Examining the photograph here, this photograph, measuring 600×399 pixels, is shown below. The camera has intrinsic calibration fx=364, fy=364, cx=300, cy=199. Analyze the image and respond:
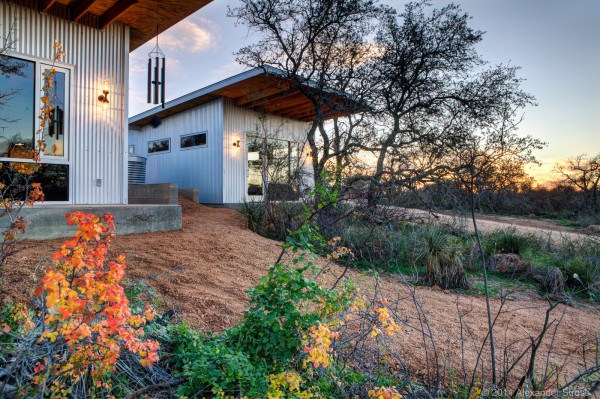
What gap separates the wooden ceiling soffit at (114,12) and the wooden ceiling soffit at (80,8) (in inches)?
14.5

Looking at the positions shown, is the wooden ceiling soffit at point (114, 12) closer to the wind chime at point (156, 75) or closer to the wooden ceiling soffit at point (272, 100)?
the wind chime at point (156, 75)

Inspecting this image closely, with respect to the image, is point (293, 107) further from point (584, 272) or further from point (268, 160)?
point (584, 272)

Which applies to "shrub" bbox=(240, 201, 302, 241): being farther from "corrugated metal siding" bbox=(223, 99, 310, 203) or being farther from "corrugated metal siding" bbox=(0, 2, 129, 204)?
"corrugated metal siding" bbox=(223, 99, 310, 203)

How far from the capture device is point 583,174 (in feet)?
57.1

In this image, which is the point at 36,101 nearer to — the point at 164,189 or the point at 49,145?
the point at 49,145

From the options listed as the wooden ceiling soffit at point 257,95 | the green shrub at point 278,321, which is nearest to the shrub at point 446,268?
the green shrub at point 278,321

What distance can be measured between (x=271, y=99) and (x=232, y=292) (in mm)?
8626

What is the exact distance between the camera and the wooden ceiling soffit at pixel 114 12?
5742mm

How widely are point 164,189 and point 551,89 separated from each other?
33.6ft

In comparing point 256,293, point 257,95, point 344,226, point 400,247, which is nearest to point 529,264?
point 400,247

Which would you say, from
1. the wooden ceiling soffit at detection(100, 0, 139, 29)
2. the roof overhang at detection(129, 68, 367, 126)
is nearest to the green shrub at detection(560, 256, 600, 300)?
the roof overhang at detection(129, 68, 367, 126)

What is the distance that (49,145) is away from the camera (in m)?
5.94

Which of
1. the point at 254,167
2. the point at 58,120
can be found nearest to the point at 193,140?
the point at 254,167

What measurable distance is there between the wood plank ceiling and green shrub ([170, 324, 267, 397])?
345 inches
